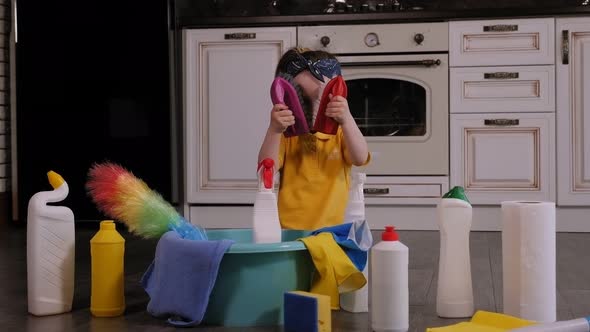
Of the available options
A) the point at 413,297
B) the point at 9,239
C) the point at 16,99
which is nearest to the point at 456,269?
the point at 413,297

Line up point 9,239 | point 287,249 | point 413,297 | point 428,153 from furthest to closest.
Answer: point 428,153 → point 9,239 → point 413,297 → point 287,249

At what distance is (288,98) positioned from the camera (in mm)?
1880

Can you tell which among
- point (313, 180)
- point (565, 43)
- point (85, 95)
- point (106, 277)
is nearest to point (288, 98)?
point (313, 180)

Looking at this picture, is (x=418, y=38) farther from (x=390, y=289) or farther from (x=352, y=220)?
(x=390, y=289)

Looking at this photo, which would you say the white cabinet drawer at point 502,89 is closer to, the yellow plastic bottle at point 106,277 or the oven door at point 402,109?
the oven door at point 402,109

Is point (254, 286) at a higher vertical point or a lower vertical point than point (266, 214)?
lower

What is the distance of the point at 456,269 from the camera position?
164cm

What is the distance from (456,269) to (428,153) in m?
1.89

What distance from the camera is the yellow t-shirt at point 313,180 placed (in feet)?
6.40

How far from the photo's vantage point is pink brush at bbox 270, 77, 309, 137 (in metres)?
1.86

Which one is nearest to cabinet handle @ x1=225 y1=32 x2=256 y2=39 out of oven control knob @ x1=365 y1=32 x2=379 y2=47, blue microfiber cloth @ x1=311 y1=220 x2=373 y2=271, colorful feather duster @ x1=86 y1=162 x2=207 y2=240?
oven control knob @ x1=365 y1=32 x2=379 y2=47

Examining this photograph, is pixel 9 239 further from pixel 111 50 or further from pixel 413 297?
pixel 413 297

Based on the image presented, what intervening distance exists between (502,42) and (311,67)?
5.54ft

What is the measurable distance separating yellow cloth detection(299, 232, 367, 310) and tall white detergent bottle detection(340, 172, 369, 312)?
0.05 m
